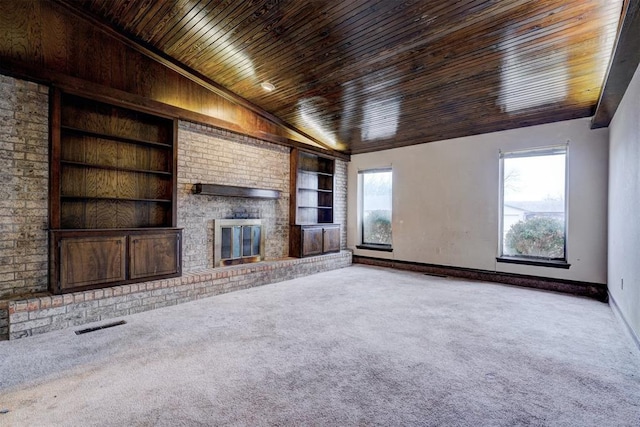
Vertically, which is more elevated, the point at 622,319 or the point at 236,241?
the point at 236,241

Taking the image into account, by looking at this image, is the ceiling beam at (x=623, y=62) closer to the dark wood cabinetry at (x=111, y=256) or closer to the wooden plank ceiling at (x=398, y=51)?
the wooden plank ceiling at (x=398, y=51)

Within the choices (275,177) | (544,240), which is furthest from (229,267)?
(544,240)

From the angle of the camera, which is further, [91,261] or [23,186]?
[91,261]

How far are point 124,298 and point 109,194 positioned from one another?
1370 millimetres

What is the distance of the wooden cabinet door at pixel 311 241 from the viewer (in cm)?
620

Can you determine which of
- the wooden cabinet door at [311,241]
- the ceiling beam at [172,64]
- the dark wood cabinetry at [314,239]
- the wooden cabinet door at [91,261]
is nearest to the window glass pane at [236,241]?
the dark wood cabinetry at [314,239]

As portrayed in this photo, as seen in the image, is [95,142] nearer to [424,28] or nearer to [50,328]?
[50,328]

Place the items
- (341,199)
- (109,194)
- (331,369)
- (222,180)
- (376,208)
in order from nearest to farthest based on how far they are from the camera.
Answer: (331,369) < (109,194) < (222,180) < (376,208) < (341,199)

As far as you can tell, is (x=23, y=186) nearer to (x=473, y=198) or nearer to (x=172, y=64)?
(x=172, y=64)

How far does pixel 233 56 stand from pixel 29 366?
157 inches

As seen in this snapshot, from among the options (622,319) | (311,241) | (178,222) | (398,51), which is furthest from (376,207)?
(622,319)

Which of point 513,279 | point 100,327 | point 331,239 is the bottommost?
point 100,327

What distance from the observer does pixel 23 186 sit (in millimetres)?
3264

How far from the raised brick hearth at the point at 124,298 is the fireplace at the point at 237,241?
0.73 ft
